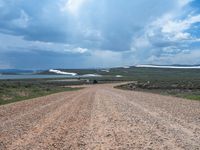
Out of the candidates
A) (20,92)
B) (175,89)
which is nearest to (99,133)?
(20,92)

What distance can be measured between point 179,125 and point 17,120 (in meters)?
→ 8.52

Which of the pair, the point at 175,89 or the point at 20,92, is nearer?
the point at 20,92

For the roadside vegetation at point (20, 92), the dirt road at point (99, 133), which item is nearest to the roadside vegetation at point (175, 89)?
the roadside vegetation at point (20, 92)

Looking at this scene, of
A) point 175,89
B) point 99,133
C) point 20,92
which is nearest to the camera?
point 99,133

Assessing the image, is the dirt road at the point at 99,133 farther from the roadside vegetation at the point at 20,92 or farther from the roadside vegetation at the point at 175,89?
the roadside vegetation at the point at 175,89

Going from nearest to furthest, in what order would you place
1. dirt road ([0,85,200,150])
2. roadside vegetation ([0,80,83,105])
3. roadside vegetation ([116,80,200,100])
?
dirt road ([0,85,200,150]) → roadside vegetation ([0,80,83,105]) → roadside vegetation ([116,80,200,100])

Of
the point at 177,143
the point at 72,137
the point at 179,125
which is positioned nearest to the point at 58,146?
the point at 72,137

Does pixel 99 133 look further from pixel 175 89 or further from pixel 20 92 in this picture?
pixel 175 89

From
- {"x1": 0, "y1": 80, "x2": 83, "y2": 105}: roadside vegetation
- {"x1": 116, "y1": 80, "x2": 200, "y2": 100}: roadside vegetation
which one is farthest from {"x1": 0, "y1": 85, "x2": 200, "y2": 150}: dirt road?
{"x1": 116, "y1": 80, "x2": 200, "y2": 100}: roadside vegetation

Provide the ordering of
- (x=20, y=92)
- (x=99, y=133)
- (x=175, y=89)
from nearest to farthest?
(x=99, y=133)
(x=20, y=92)
(x=175, y=89)

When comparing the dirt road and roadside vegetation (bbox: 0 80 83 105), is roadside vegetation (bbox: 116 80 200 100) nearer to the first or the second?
roadside vegetation (bbox: 0 80 83 105)

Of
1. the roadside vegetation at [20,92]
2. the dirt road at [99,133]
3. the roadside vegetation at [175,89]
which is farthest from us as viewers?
the roadside vegetation at [175,89]

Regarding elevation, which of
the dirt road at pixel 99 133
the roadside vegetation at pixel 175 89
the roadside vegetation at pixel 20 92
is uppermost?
the dirt road at pixel 99 133

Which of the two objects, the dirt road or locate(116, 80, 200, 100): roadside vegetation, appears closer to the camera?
the dirt road
